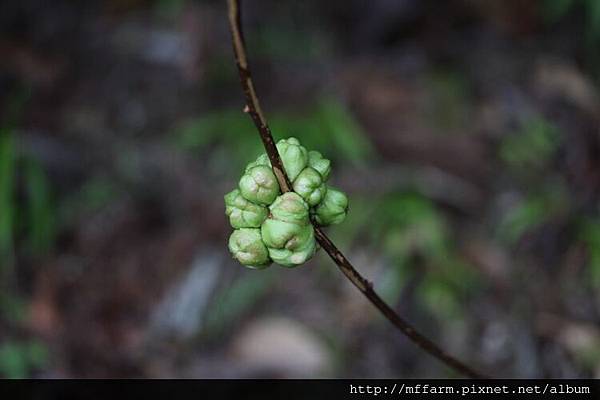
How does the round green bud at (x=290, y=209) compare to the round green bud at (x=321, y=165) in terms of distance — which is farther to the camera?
the round green bud at (x=321, y=165)

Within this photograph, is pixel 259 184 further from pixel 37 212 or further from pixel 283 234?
pixel 37 212

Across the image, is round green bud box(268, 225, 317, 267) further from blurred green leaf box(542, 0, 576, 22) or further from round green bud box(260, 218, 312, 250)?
blurred green leaf box(542, 0, 576, 22)

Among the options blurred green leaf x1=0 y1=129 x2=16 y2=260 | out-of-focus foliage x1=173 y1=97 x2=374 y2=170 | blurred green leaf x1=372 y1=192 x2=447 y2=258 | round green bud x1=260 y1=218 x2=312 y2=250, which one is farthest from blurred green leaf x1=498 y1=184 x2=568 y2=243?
blurred green leaf x1=0 y1=129 x2=16 y2=260

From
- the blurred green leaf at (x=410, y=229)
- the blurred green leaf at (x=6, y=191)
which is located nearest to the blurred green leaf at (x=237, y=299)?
the blurred green leaf at (x=410, y=229)

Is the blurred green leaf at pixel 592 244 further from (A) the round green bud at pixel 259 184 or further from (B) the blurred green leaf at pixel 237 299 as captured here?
(A) the round green bud at pixel 259 184

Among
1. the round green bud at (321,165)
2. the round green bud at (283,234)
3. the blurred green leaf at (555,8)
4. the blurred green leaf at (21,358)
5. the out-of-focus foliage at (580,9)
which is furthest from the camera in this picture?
the blurred green leaf at (555,8)

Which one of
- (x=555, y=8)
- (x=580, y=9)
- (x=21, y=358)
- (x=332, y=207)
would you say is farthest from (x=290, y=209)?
(x=580, y=9)
